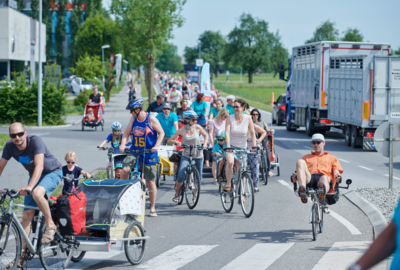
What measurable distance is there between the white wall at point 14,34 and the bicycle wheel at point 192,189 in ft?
129

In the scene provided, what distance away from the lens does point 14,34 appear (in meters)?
49.0

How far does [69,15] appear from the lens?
98.2 metres

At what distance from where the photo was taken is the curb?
8922 mm

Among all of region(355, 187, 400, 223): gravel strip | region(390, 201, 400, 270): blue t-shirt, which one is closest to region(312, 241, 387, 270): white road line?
region(355, 187, 400, 223): gravel strip

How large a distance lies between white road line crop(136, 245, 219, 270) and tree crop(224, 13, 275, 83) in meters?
129

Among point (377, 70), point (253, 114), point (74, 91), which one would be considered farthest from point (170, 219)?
point (74, 91)

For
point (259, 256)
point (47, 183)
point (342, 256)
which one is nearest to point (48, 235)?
point (47, 183)

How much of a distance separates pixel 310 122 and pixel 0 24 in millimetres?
29371

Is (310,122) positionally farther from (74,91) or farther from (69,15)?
(69,15)

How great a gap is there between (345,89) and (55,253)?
55.9 feet

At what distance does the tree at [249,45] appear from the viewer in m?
138

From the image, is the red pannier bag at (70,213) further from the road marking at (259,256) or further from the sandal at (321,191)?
the sandal at (321,191)

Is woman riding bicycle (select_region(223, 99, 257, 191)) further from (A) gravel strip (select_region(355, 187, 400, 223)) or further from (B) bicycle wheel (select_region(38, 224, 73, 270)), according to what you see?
(B) bicycle wheel (select_region(38, 224, 73, 270))

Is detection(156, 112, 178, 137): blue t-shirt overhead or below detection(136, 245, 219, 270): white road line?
overhead
